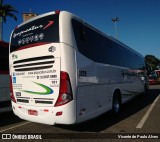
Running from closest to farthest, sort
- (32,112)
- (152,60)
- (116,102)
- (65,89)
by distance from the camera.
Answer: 1. (65,89)
2. (32,112)
3. (116,102)
4. (152,60)

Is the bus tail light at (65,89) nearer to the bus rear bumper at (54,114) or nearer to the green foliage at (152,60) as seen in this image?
the bus rear bumper at (54,114)

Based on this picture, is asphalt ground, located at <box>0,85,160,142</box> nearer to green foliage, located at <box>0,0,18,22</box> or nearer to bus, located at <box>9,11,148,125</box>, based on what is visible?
bus, located at <box>9,11,148,125</box>

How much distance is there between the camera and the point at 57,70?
18.6 feet

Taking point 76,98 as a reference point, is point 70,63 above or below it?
above

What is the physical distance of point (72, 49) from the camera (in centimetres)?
573

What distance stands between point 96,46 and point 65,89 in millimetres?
2300

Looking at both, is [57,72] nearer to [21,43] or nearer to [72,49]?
[72,49]

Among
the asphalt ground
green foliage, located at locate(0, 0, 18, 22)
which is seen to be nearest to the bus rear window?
the asphalt ground

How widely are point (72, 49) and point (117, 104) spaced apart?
4.14 m

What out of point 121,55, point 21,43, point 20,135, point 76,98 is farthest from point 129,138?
point 121,55

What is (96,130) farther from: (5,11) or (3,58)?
(5,11)

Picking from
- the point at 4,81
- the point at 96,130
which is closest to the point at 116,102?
the point at 96,130

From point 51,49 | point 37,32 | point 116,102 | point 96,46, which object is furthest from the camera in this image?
point 116,102

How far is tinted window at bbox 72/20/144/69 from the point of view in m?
6.18
